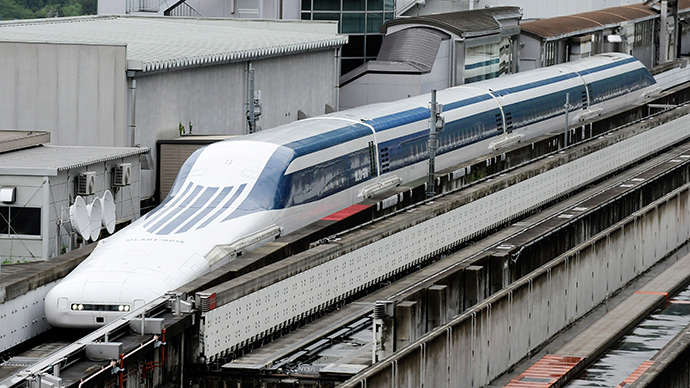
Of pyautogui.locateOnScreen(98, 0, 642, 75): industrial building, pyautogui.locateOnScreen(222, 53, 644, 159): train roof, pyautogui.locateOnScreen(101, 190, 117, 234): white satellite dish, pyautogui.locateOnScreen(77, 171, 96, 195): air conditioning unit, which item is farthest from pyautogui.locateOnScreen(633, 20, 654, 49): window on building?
pyautogui.locateOnScreen(101, 190, 117, 234): white satellite dish

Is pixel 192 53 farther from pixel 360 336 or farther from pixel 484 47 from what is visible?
pixel 484 47

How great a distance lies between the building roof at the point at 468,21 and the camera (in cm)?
6419

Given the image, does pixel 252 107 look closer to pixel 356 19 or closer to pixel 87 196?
pixel 87 196

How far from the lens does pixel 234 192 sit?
92.2 feet

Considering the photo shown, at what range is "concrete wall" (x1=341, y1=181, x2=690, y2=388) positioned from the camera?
20.3 metres

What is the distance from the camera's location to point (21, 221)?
95.3 feet

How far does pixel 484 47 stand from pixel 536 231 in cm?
3775

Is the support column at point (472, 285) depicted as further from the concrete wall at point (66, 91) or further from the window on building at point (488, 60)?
the window on building at point (488, 60)

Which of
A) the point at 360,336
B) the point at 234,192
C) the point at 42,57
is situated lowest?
the point at 360,336

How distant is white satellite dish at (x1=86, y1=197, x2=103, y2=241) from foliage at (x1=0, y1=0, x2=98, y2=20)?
93.3 meters

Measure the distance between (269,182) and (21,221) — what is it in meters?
5.76

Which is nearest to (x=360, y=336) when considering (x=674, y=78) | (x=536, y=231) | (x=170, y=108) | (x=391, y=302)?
(x=391, y=302)

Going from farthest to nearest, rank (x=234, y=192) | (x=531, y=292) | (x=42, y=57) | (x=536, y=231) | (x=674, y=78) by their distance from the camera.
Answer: (x=674, y=78) < (x=42, y=57) < (x=536, y=231) < (x=234, y=192) < (x=531, y=292)

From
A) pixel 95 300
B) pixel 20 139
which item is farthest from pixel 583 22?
pixel 95 300
